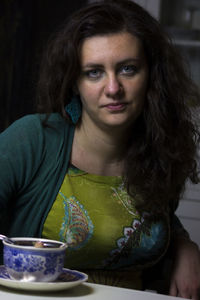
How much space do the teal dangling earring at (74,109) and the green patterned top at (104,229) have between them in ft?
0.51

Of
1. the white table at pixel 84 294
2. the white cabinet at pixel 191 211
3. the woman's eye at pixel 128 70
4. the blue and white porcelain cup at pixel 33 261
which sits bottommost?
the white cabinet at pixel 191 211

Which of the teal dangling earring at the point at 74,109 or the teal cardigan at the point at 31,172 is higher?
the teal dangling earring at the point at 74,109

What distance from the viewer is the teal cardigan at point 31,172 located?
1.35m

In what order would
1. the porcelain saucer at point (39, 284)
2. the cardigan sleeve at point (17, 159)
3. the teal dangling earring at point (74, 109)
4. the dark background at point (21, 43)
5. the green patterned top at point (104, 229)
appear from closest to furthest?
1. the porcelain saucer at point (39, 284)
2. the cardigan sleeve at point (17, 159)
3. the green patterned top at point (104, 229)
4. the teal dangling earring at point (74, 109)
5. the dark background at point (21, 43)

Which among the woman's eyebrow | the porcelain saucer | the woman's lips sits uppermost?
the woman's eyebrow

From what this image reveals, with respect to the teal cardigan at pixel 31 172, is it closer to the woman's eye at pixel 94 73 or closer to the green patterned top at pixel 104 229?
the green patterned top at pixel 104 229

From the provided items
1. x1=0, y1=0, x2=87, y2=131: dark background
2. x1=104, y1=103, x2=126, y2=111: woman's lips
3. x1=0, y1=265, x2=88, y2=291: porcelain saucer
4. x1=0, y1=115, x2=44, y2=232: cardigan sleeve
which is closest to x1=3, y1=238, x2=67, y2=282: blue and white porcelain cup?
x1=0, y1=265, x2=88, y2=291: porcelain saucer

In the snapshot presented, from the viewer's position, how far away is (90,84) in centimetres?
137

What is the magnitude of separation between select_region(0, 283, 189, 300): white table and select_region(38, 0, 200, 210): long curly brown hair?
1.83 ft

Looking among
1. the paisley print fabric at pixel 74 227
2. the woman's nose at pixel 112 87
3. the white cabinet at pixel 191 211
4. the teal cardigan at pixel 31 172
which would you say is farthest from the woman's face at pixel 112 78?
the white cabinet at pixel 191 211

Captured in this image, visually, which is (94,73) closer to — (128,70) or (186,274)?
(128,70)

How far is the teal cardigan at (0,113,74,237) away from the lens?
1350 millimetres

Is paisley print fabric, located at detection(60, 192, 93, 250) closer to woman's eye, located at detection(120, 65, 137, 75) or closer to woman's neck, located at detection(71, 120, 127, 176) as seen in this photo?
woman's neck, located at detection(71, 120, 127, 176)

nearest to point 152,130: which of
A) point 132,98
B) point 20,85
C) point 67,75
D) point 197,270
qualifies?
point 132,98
